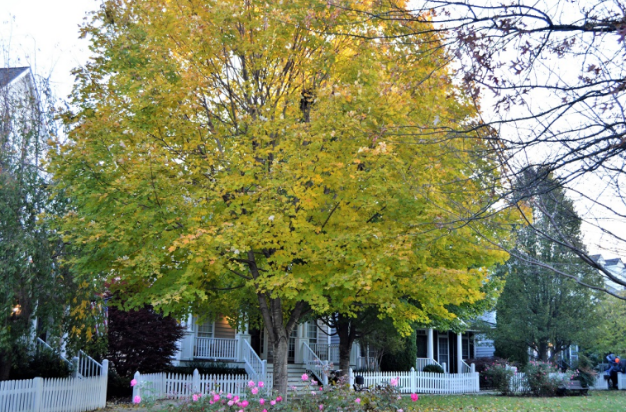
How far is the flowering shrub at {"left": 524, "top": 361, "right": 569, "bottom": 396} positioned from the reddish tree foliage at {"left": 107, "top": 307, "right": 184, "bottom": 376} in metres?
15.4

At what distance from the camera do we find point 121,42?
11852 millimetres

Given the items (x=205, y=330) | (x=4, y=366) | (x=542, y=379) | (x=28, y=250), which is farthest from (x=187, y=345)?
(x=542, y=379)

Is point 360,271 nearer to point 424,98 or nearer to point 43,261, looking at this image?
point 424,98

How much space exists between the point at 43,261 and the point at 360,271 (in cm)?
711

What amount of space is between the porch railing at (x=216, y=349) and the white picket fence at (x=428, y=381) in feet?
15.2

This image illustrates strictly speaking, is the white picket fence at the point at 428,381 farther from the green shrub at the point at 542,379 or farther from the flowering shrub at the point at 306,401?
the flowering shrub at the point at 306,401

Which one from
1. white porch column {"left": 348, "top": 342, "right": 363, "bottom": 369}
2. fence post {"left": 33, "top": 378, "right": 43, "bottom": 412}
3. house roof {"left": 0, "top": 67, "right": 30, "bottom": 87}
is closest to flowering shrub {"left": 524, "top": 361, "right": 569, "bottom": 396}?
white porch column {"left": 348, "top": 342, "right": 363, "bottom": 369}

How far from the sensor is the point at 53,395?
1307cm

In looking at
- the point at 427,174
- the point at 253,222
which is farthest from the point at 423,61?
the point at 253,222

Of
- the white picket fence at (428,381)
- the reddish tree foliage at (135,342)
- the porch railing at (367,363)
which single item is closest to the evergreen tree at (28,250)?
the reddish tree foliage at (135,342)

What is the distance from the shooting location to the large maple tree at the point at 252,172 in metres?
10.2

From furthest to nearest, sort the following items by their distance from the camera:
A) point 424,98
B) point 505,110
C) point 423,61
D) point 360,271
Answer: point 424,98
point 360,271
point 423,61
point 505,110

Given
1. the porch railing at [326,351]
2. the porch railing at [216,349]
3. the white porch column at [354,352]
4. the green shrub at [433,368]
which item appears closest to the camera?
the porch railing at [216,349]

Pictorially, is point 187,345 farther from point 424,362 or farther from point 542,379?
point 542,379
